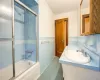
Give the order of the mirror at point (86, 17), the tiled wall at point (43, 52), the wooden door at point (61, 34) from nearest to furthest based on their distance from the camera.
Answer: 1. the mirror at point (86, 17)
2. the tiled wall at point (43, 52)
3. the wooden door at point (61, 34)

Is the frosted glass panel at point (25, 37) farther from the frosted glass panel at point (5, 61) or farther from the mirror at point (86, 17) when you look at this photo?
the mirror at point (86, 17)

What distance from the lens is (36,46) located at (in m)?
2.38

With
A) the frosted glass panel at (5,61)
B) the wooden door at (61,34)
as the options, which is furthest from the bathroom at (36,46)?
the wooden door at (61,34)

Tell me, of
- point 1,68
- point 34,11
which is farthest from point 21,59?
point 34,11

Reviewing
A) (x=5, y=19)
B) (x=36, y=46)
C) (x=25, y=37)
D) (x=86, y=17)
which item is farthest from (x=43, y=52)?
(x=86, y=17)

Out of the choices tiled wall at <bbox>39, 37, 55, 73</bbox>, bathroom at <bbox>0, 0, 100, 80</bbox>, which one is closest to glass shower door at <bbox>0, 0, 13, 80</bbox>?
bathroom at <bbox>0, 0, 100, 80</bbox>

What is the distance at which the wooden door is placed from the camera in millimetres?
4590

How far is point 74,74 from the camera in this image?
1.04m

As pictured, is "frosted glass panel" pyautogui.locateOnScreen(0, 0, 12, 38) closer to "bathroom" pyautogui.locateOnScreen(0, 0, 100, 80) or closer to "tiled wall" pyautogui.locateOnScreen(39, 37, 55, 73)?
"bathroom" pyautogui.locateOnScreen(0, 0, 100, 80)

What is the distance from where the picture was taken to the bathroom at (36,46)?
3.36 ft

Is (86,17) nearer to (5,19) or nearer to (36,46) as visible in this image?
(36,46)

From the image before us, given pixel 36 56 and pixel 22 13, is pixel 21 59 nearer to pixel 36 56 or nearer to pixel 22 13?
pixel 36 56

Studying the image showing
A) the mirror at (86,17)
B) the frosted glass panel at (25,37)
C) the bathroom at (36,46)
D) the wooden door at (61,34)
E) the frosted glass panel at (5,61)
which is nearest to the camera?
the bathroom at (36,46)

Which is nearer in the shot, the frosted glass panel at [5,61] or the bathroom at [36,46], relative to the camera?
the bathroom at [36,46]
